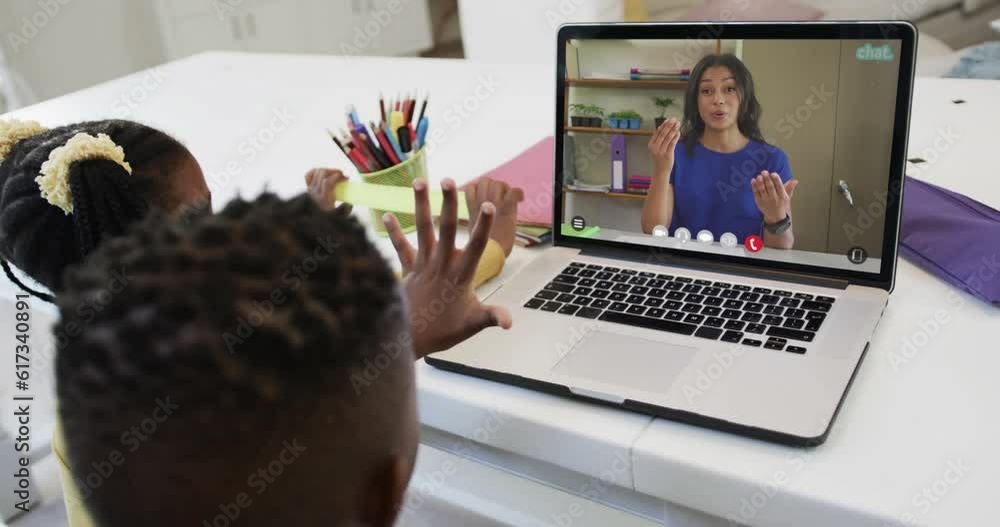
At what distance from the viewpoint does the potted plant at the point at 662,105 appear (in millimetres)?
847

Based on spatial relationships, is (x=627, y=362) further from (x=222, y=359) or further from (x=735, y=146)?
(x=222, y=359)

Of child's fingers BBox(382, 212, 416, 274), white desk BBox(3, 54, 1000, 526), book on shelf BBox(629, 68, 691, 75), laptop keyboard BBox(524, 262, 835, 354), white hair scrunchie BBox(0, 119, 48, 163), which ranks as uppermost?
book on shelf BBox(629, 68, 691, 75)

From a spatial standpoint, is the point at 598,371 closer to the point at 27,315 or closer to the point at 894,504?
the point at 894,504

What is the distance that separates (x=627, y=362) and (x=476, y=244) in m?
0.16

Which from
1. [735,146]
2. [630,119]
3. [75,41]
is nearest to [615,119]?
[630,119]

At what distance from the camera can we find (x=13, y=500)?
4.16 feet

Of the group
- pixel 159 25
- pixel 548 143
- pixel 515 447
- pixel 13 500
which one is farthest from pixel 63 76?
pixel 515 447

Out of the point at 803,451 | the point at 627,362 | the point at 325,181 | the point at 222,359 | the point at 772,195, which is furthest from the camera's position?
the point at 325,181

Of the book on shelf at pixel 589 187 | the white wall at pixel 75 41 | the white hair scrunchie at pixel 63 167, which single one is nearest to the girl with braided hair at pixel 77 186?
the white hair scrunchie at pixel 63 167

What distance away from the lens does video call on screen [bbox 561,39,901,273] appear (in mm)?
769

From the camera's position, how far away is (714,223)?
2.77 ft

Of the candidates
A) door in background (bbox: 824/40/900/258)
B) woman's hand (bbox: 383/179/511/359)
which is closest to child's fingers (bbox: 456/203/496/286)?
woman's hand (bbox: 383/179/511/359)

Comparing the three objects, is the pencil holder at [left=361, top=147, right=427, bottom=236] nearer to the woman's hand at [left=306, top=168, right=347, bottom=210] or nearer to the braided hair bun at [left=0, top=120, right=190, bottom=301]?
the woman's hand at [left=306, top=168, right=347, bottom=210]

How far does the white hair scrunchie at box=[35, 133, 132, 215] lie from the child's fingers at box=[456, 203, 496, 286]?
274 millimetres
